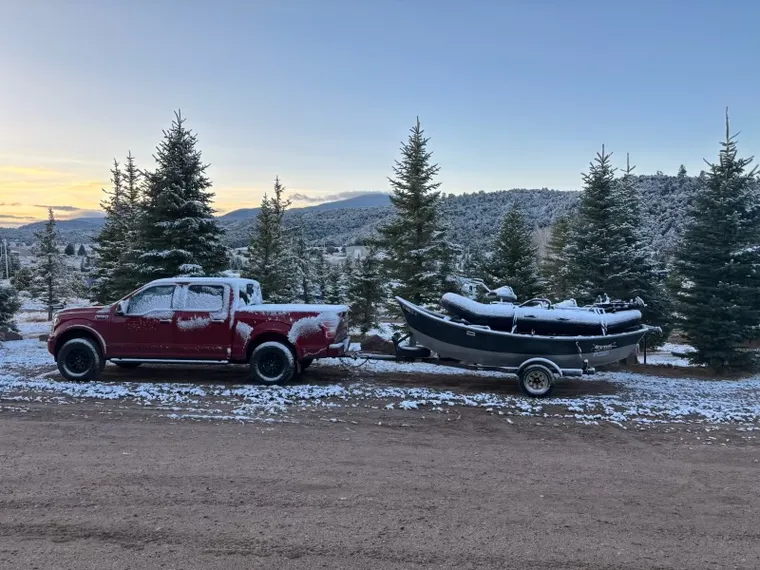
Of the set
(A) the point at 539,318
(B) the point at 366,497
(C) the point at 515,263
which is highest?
(C) the point at 515,263

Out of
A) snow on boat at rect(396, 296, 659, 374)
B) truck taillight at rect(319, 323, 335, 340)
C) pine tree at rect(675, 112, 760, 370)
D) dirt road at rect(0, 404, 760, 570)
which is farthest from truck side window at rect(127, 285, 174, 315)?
pine tree at rect(675, 112, 760, 370)

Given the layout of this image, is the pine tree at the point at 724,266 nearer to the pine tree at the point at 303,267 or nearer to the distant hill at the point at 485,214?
the pine tree at the point at 303,267

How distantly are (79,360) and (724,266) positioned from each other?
1467 centimetres

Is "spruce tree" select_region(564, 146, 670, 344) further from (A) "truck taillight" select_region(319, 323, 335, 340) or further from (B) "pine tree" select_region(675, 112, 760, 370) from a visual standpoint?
(A) "truck taillight" select_region(319, 323, 335, 340)

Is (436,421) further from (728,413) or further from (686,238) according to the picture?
(686,238)

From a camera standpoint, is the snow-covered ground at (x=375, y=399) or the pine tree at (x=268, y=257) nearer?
the snow-covered ground at (x=375, y=399)

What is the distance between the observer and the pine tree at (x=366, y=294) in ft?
99.8

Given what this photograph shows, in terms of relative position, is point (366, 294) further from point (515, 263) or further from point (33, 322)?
point (33, 322)

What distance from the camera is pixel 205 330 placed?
1064cm

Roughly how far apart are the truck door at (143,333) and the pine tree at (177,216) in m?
7.18

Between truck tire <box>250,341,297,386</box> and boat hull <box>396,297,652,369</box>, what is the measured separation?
234 centimetres

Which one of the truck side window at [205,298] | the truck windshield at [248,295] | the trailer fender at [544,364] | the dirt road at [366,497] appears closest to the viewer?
the dirt road at [366,497]

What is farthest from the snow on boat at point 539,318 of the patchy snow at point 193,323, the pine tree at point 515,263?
the pine tree at point 515,263

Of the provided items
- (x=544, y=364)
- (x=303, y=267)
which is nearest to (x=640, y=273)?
(x=544, y=364)
